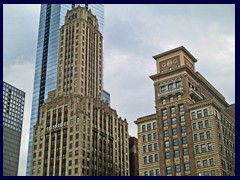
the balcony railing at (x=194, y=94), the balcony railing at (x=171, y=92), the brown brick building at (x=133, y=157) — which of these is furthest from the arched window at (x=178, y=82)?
the brown brick building at (x=133, y=157)

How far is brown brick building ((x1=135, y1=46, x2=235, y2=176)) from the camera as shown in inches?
4213

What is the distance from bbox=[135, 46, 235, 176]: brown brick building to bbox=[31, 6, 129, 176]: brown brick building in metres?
24.0

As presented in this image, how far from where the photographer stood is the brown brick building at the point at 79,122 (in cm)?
13338

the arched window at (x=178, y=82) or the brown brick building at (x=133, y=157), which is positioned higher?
the arched window at (x=178, y=82)

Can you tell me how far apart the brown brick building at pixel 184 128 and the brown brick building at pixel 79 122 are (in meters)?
24.0

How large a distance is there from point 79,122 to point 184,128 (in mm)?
39453

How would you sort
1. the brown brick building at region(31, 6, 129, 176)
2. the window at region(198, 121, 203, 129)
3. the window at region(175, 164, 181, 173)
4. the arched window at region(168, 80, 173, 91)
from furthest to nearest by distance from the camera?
the brown brick building at region(31, 6, 129, 176)
the arched window at region(168, 80, 173, 91)
the window at region(198, 121, 203, 129)
the window at region(175, 164, 181, 173)

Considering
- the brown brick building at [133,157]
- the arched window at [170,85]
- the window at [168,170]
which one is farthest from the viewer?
the brown brick building at [133,157]

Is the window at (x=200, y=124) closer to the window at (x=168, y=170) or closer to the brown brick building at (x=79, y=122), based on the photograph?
the window at (x=168, y=170)

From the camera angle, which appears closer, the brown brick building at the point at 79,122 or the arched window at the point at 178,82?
the arched window at the point at 178,82

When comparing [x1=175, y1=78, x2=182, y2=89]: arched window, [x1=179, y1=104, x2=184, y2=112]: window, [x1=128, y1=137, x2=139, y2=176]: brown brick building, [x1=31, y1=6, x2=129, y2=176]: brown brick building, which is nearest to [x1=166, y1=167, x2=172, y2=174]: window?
[x1=179, y1=104, x2=184, y2=112]: window

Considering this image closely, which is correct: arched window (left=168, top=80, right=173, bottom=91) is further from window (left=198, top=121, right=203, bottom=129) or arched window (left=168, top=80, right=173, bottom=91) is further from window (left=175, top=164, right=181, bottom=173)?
window (left=175, top=164, right=181, bottom=173)


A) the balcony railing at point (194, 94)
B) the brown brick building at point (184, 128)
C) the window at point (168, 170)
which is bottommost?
the window at point (168, 170)

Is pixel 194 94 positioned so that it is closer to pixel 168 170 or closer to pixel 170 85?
→ pixel 170 85
